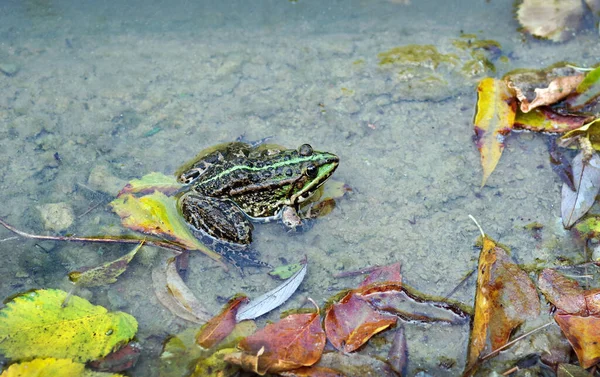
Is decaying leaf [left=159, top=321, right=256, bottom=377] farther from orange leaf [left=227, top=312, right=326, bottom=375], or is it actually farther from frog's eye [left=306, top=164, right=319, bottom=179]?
frog's eye [left=306, top=164, right=319, bottom=179]

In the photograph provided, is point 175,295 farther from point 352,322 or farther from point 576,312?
point 576,312

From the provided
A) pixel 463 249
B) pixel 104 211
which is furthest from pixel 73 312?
pixel 463 249

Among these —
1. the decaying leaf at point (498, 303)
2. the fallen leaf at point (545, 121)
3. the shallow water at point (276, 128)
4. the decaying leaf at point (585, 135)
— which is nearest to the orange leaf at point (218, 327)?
the shallow water at point (276, 128)

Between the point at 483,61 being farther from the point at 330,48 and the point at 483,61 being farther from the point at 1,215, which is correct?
the point at 1,215

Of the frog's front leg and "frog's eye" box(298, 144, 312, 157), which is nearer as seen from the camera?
the frog's front leg

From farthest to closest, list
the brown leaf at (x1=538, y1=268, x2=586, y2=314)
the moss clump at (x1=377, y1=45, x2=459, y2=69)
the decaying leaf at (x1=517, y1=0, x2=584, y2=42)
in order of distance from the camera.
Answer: the decaying leaf at (x1=517, y1=0, x2=584, y2=42)
the moss clump at (x1=377, y1=45, x2=459, y2=69)
the brown leaf at (x1=538, y1=268, x2=586, y2=314)

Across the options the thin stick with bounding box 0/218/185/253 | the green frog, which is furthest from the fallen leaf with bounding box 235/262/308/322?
the thin stick with bounding box 0/218/185/253

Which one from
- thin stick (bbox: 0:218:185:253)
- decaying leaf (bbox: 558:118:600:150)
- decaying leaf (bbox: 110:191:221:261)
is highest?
decaying leaf (bbox: 558:118:600:150)

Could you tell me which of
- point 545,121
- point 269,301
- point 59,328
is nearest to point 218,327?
point 269,301
